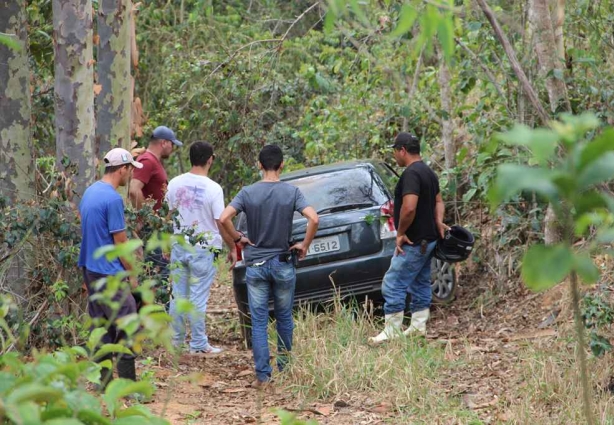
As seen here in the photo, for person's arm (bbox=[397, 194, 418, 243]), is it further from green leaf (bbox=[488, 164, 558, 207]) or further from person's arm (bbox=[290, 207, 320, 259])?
green leaf (bbox=[488, 164, 558, 207])

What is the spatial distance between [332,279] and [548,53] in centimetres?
328

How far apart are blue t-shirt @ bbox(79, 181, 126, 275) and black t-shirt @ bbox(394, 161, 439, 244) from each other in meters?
3.05

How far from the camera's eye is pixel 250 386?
817 centimetres

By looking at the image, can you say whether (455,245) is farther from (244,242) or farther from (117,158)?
(117,158)

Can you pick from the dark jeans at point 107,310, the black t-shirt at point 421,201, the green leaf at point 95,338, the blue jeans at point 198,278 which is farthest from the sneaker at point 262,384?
the green leaf at point 95,338

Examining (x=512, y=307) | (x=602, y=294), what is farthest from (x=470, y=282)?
(x=602, y=294)

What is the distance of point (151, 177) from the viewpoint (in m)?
9.62

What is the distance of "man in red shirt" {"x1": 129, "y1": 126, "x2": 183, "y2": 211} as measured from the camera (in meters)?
9.48

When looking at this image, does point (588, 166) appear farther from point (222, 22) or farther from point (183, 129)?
point (222, 22)

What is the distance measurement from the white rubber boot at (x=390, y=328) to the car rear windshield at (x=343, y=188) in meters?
1.20

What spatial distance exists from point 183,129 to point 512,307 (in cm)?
782

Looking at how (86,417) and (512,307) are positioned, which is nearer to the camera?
(86,417)

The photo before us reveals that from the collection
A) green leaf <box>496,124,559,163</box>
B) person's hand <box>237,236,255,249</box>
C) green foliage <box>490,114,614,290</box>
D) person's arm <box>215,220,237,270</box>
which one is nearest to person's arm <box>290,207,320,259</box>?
person's hand <box>237,236,255,249</box>

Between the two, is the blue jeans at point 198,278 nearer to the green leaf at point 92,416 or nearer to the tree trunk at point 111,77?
the tree trunk at point 111,77
